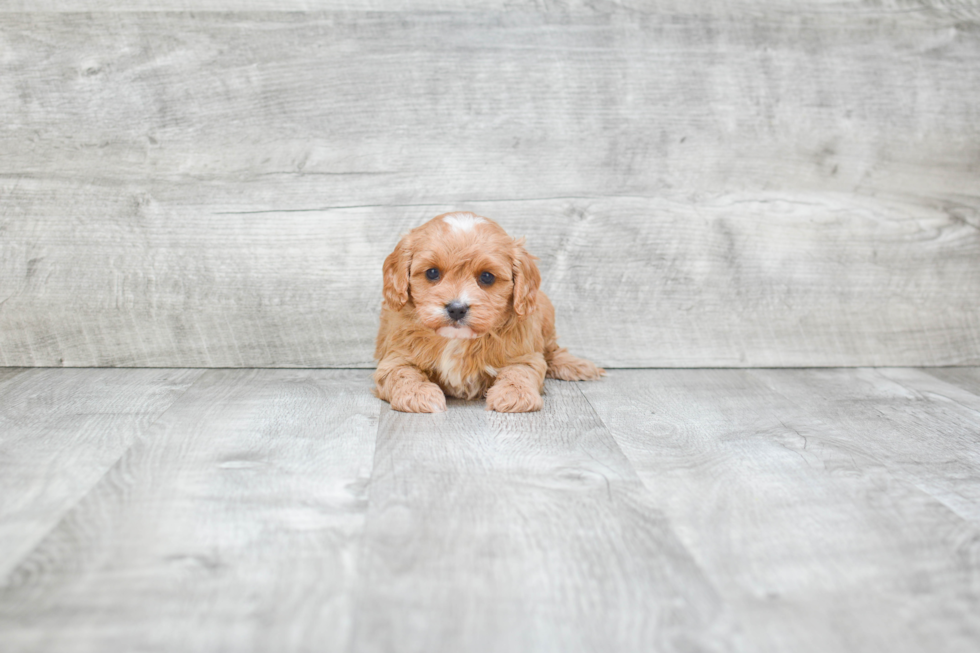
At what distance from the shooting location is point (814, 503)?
6.07 ft

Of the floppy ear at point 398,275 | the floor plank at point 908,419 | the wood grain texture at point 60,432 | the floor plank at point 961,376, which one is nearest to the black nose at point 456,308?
the floppy ear at point 398,275

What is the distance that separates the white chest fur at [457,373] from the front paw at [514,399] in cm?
12

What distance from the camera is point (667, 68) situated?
319 cm

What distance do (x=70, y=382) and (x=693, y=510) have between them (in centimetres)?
230

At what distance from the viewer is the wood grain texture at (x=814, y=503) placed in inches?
53.9

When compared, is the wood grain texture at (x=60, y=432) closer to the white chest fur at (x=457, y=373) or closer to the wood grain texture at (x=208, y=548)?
the wood grain texture at (x=208, y=548)

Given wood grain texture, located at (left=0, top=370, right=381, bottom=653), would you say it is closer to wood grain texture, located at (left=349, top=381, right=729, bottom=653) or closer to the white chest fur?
wood grain texture, located at (left=349, top=381, right=729, bottom=653)

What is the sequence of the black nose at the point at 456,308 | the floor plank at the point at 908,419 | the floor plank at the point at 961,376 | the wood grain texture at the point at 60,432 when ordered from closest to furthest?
1. the wood grain texture at the point at 60,432
2. the floor plank at the point at 908,419
3. the black nose at the point at 456,308
4. the floor plank at the point at 961,376

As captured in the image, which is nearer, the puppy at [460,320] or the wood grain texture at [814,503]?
the wood grain texture at [814,503]

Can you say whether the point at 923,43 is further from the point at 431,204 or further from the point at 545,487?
the point at 545,487

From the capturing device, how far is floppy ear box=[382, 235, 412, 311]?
8.24ft

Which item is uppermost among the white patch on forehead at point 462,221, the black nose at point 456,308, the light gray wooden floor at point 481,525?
the white patch on forehead at point 462,221

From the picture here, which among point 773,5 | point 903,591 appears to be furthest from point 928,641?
point 773,5

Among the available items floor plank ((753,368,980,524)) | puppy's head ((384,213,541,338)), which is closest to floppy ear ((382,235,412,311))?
puppy's head ((384,213,541,338))
